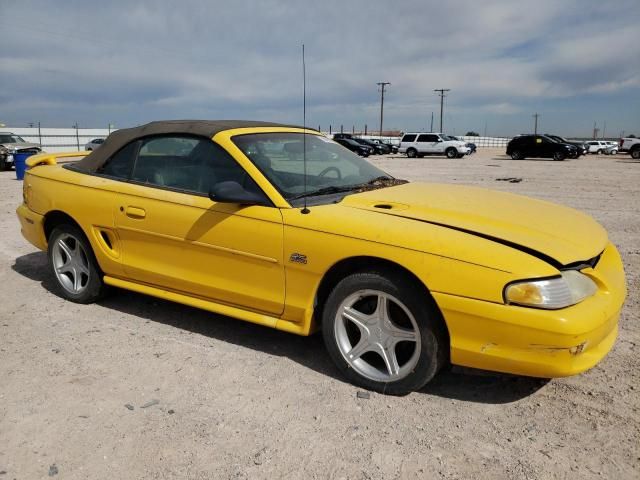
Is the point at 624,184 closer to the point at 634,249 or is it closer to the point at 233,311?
the point at 634,249

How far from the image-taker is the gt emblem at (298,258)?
3.07 meters

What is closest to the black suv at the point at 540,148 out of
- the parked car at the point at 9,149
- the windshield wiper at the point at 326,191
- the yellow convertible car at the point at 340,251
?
the parked car at the point at 9,149

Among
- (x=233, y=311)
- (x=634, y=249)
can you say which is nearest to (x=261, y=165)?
(x=233, y=311)

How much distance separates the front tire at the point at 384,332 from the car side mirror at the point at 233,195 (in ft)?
2.37

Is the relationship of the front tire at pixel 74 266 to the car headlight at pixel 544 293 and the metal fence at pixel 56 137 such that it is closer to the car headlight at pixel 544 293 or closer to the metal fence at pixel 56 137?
the car headlight at pixel 544 293

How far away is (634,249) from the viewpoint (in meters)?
6.23

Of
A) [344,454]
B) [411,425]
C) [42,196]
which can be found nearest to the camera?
[344,454]

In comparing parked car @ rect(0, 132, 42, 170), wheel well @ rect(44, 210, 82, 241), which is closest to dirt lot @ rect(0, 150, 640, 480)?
wheel well @ rect(44, 210, 82, 241)

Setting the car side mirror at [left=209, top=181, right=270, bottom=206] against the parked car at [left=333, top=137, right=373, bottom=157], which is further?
the parked car at [left=333, top=137, right=373, bottom=157]

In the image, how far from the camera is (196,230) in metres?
3.44

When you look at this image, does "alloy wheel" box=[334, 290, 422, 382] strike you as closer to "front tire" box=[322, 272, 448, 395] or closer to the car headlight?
"front tire" box=[322, 272, 448, 395]

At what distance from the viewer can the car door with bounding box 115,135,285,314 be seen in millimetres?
3227

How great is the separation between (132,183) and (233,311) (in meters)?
1.30

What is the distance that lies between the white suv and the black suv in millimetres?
3518
